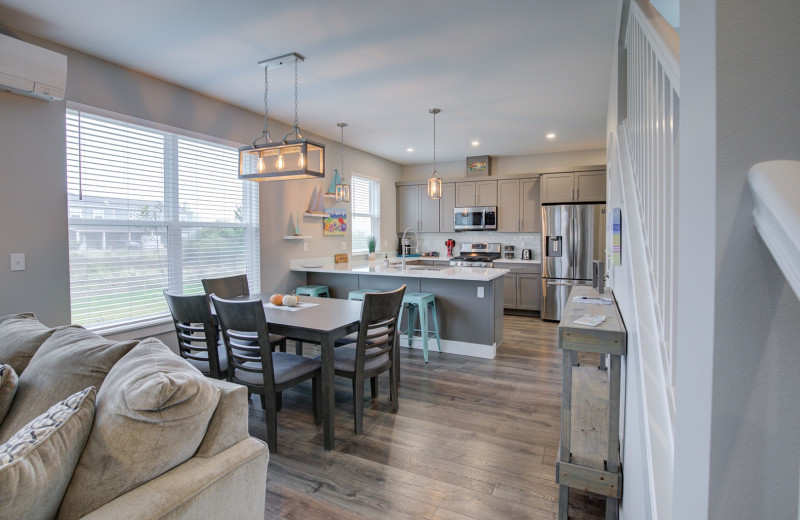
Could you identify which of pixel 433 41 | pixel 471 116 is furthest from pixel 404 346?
pixel 433 41

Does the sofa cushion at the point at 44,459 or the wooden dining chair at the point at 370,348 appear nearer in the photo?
the sofa cushion at the point at 44,459

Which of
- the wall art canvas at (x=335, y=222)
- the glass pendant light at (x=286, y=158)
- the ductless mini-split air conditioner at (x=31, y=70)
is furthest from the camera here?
the wall art canvas at (x=335, y=222)

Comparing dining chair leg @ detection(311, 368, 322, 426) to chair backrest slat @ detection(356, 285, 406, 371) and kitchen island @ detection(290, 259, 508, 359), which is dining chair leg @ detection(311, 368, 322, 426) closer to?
chair backrest slat @ detection(356, 285, 406, 371)

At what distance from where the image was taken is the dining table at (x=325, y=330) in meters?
2.48

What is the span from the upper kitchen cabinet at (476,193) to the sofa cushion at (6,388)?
6.54 m

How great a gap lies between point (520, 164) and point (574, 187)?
1.20m

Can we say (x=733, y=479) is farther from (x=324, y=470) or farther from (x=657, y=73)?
(x=324, y=470)

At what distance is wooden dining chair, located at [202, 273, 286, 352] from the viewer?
3.50 meters

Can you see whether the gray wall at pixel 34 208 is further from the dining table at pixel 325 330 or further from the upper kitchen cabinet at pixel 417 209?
the upper kitchen cabinet at pixel 417 209

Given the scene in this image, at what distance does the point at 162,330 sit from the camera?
12.2 ft

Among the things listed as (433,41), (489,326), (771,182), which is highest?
(433,41)

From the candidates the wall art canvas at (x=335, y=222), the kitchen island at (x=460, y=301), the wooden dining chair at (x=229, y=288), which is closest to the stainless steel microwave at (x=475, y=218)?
the wall art canvas at (x=335, y=222)

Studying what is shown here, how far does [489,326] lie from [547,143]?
3344 mm

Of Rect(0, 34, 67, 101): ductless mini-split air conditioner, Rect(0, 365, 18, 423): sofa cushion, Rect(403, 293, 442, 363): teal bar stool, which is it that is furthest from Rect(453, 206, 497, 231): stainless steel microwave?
Rect(0, 365, 18, 423): sofa cushion
